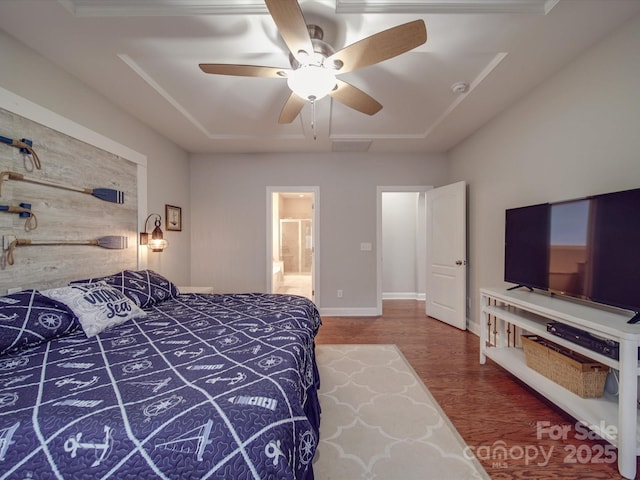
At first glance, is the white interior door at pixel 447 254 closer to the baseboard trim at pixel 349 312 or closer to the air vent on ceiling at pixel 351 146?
the baseboard trim at pixel 349 312

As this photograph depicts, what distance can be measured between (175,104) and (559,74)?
3.40 m

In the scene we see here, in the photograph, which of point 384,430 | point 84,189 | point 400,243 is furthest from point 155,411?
point 400,243

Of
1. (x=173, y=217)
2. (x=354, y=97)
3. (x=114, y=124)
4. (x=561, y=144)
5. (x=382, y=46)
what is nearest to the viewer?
(x=382, y=46)

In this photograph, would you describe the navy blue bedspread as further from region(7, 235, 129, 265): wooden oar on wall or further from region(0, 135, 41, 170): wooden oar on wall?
region(0, 135, 41, 170): wooden oar on wall

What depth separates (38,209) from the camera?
1893 millimetres

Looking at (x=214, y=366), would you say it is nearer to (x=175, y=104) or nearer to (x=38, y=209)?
(x=38, y=209)

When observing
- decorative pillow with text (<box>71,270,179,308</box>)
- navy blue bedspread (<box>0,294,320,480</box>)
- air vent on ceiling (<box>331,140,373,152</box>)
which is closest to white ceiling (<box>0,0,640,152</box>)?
air vent on ceiling (<box>331,140,373,152</box>)

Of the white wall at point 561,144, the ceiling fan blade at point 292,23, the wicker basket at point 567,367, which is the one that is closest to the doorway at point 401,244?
the white wall at point 561,144

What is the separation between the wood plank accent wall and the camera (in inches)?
68.7

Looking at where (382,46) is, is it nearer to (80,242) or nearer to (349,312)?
(80,242)

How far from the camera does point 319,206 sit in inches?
162

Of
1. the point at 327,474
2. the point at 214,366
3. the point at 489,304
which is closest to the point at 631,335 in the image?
the point at 489,304

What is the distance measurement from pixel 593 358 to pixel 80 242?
144 inches

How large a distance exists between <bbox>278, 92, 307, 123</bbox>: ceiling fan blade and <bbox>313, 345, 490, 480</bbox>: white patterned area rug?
229 cm
